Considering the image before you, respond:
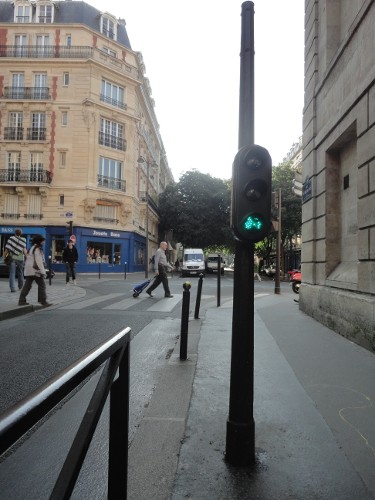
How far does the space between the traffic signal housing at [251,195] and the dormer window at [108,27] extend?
1436 inches

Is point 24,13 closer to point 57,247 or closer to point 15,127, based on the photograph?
point 15,127

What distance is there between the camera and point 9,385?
3.88m

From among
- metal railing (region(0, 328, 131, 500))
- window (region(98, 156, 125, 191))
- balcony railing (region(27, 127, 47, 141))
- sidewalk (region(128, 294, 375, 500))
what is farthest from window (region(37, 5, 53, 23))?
metal railing (region(0, 328, 131, 500))

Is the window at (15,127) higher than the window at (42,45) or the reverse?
the reverse

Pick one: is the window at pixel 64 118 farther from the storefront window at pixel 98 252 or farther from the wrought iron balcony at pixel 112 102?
the storefront window at pixel 98 252

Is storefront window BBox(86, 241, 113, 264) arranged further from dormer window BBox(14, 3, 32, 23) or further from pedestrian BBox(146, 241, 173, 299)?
pedestrian BBox(146, 241, 173, 299)

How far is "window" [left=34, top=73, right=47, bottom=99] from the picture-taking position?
3170 centimetres

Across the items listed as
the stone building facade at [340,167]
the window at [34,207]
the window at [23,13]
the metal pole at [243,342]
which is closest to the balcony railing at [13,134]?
the window at [34,207]

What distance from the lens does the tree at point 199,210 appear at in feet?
136

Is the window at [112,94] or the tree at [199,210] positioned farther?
the tree at [199,210]

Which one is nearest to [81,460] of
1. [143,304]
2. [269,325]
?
[269,325]

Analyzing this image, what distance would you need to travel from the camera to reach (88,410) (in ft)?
4.64

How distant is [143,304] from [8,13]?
33629 mm

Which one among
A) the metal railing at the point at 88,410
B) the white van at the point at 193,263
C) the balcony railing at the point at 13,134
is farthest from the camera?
the balcony railing at the point at 13,134
